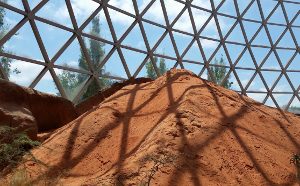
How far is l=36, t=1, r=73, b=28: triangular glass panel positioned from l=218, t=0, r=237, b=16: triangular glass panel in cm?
1453

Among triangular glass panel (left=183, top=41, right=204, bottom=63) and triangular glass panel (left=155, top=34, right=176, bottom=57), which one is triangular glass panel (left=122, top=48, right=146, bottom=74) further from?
triangular glass panel (left=183, top=41, right=204, bottom=63)

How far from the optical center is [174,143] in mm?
9000

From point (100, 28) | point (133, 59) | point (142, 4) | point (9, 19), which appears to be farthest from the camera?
point (142, 4)

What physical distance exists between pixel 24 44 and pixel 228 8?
61.3 feet

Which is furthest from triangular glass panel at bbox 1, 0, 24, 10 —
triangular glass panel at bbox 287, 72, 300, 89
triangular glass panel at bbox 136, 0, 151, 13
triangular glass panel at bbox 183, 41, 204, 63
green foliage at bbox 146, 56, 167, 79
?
triangular glass panel at bbox 287, 72, 300, 89

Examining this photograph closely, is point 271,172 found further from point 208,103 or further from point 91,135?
point 91,135

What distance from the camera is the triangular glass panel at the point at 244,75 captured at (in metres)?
33.3

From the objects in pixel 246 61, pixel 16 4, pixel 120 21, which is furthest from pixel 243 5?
pixel 16 4

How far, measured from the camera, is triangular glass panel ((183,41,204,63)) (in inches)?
1151

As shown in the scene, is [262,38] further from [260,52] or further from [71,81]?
[71,81]

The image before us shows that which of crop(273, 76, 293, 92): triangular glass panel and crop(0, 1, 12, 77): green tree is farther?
crop(273, 76, 293, 92): triangular glass panel

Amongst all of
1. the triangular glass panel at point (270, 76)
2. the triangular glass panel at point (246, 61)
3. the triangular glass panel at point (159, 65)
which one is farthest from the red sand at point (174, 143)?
the triangular glass panel at point (270, 76)

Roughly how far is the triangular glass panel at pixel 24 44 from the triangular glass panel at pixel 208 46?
590 inches

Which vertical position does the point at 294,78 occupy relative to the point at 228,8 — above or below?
below
